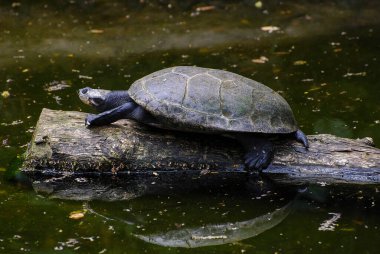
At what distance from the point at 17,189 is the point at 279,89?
370cm

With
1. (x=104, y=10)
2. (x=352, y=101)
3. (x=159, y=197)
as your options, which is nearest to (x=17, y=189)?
(x=159, y=197)

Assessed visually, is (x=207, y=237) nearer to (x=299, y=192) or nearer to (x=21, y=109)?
(x=299, y=192)

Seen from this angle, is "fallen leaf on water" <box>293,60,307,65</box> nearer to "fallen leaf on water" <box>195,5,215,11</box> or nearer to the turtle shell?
"fallen leaf on water" <box>195,5,215,11</box>

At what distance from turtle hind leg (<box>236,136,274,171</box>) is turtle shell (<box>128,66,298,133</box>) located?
16cm

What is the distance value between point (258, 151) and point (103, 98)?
58.6 inches

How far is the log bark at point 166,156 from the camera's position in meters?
5.27

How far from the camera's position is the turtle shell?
16.9ft

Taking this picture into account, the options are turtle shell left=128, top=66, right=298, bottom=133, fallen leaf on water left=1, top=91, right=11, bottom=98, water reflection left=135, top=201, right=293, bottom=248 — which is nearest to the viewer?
water reflection left=135, top=201, right=293, bottom=248

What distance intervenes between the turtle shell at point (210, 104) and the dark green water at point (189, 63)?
57 cm

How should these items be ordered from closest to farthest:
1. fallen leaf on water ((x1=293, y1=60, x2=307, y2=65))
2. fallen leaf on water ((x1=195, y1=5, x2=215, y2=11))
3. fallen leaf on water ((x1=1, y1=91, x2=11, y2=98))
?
1. fallen leaf on water ((x1=1, y1=91, x2=11, y2=98))
2. fallen leaf on water ((x1=293, y1=60, x2=307, y2=65))
3. fallen leaf on water ((x1=195, y1=5, x2=215, y2=11))

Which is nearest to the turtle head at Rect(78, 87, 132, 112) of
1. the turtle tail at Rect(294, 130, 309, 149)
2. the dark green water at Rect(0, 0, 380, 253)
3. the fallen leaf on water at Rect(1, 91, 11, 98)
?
the dark green water at Rect(0, 0, 380, 253)

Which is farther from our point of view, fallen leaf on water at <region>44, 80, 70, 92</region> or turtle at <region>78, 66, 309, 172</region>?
fallen leaf on water at <region>44, 80, 70, 92</region>

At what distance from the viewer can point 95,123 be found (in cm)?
534

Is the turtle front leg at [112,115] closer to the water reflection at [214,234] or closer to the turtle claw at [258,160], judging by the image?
the turtle claw at [258,160]
